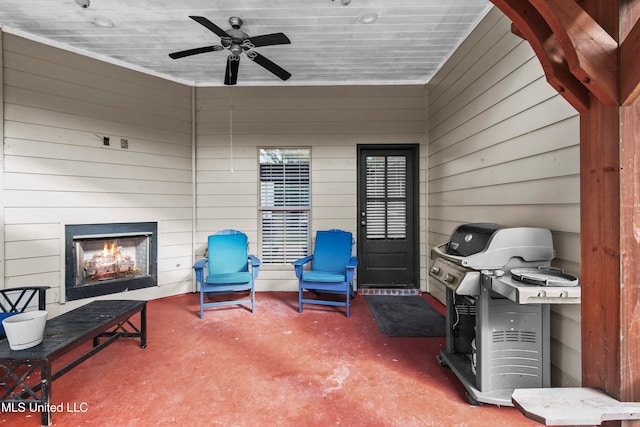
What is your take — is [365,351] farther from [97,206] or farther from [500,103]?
[97,206]

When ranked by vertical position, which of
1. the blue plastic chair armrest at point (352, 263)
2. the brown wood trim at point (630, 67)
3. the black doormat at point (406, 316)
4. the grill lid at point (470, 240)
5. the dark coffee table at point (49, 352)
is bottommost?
the black doormat at point (406, 316)

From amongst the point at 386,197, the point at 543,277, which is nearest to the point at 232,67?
the point at 386,197

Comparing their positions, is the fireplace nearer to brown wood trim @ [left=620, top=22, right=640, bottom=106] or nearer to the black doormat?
the black doormat

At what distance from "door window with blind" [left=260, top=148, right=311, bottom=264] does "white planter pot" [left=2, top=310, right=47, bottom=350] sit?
248cm

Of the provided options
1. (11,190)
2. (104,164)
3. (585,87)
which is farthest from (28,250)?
(585,87)

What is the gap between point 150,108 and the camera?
3574 mm

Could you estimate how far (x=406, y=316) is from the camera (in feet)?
A: 9.73

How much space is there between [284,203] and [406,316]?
7.16ft

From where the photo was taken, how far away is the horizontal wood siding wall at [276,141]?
152 inches

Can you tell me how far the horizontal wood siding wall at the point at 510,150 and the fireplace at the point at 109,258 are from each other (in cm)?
380

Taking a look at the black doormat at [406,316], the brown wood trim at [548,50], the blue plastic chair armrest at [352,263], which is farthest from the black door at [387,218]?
the brown wood trim at [548,50]

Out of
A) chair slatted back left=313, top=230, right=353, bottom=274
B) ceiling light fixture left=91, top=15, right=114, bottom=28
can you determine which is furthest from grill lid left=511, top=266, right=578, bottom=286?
ceiling light fixture left=91, top=15, right=114, bottom=28

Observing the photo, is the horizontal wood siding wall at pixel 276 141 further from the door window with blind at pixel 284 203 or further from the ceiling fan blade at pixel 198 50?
the ceiling fan blade at pixel 198 50

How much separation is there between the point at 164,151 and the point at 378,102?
120 inches
